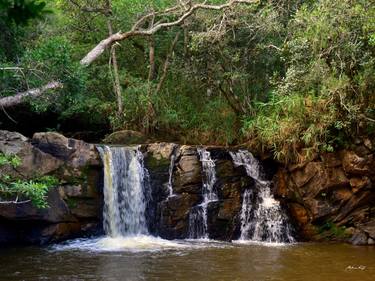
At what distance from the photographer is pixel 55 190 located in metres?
12.0

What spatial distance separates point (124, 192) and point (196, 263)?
3618 millimetres

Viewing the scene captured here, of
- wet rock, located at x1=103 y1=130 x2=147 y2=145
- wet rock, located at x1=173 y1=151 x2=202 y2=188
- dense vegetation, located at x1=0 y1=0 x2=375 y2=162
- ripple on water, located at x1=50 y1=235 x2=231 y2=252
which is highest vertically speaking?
dense vegetation, located at x1=0 y1=0 x2=375 y2=162

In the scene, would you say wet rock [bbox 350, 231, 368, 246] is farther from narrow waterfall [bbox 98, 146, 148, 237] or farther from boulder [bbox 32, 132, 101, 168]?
boulder [bbox 32, 132, 101, 168]

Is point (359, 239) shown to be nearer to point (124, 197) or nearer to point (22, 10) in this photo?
point (124, 197)

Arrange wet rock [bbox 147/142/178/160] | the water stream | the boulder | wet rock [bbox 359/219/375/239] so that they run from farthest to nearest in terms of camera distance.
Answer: wet rock [bbox 147/142/178/160] → the boulder → wet rock [bbox 359/219/375/239] → the water stream

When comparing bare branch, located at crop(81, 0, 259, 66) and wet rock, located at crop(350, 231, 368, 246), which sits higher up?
bare branch, located at crop(81, 0, 259, 66)

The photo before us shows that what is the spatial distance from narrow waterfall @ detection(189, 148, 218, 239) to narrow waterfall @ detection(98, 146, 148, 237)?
1.19m

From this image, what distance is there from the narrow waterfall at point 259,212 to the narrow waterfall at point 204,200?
73cm

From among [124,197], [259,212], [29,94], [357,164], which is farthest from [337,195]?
[29,94]

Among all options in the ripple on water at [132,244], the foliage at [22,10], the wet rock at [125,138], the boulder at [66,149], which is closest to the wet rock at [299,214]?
the ripple on water at [132,244]

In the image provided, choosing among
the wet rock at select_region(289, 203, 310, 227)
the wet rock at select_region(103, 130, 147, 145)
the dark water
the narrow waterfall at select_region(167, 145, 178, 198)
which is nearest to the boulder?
the narrow waterfall at select_region(167, 145, 178, 198)

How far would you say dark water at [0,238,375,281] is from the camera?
9070 mm

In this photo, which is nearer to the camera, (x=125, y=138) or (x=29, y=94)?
(x=29, y=94)

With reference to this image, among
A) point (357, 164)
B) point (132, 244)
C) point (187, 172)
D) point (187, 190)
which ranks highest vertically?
point (357, 164)
